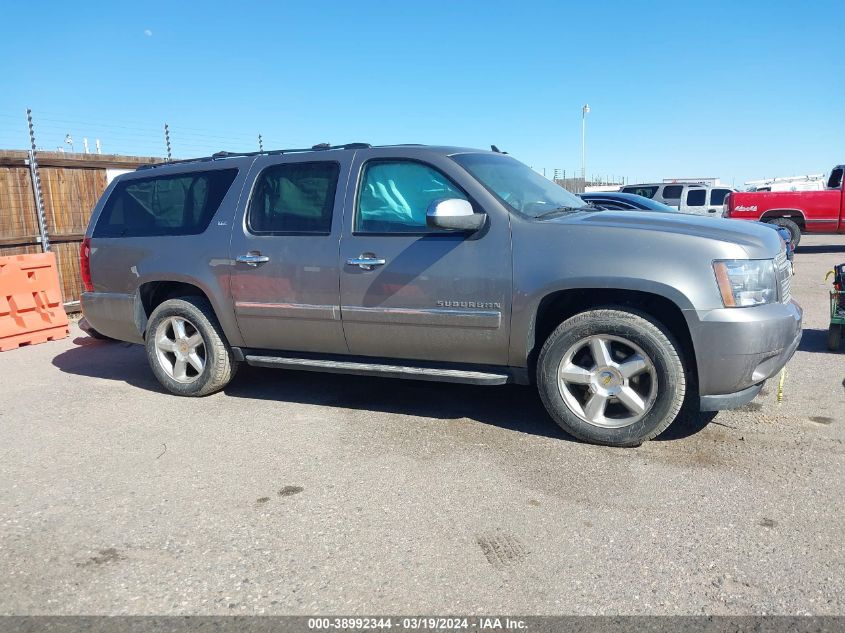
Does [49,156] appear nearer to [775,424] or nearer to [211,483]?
[211,483]

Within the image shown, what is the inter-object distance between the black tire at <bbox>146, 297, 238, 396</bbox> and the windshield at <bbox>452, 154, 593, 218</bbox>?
230cm

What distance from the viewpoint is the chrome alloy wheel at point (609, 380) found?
153 inches

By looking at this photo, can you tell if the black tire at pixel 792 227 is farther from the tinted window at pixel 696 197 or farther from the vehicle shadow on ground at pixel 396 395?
the vehicle shadow on ground at pixel 396 395

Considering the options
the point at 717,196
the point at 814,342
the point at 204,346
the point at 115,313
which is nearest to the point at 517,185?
the point at 204,346

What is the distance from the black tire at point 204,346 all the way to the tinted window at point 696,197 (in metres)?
18.6

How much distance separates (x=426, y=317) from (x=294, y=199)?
1.40m

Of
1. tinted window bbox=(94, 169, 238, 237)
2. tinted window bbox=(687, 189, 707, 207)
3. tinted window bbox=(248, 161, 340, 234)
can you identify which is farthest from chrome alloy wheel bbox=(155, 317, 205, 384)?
tinted window bbox=(687, 189, 707, 207)

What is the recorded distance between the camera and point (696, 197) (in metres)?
20.7

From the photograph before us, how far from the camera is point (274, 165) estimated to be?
502 centimetres

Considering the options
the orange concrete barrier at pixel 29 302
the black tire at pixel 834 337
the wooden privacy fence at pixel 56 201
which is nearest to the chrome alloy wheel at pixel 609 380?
the black tire at pixel 834 337

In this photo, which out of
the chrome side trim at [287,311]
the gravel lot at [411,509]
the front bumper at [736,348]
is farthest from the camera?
the chrome side trim at [287,311]

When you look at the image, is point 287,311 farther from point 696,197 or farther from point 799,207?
point 696,197

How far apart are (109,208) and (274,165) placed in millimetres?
1788

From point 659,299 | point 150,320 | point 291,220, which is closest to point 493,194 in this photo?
point 659,299
